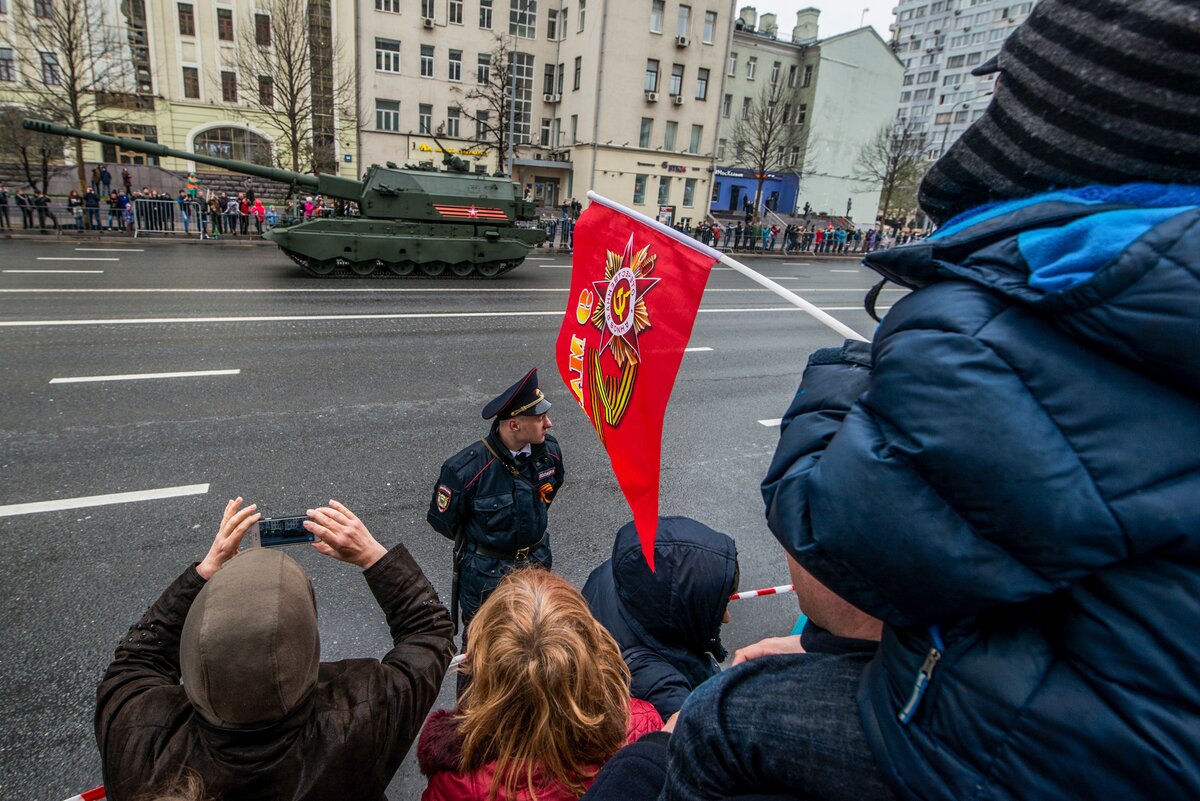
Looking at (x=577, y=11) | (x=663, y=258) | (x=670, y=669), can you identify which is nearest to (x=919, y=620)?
(x=670, y=669)

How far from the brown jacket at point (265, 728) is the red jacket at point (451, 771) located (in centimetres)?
6

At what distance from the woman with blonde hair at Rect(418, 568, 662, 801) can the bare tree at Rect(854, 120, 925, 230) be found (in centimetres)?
4385

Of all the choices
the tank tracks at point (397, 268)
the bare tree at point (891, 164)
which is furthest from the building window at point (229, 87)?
the bare tree at point (891, 164)

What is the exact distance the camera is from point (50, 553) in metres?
4.38

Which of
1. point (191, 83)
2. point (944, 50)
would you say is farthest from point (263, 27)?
point (944, 50)

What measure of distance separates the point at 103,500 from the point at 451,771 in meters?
4.80

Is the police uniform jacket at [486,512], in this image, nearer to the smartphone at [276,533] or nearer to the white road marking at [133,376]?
the smartphone at [276,533]

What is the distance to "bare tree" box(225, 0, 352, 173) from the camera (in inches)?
1058

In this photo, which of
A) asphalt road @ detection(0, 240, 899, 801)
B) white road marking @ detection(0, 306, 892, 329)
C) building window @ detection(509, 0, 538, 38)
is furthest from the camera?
building window @ detection(509, 0, 538, 38)

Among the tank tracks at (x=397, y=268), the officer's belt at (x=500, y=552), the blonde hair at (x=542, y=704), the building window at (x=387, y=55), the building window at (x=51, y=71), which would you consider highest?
the building window at (x=387, y=55)

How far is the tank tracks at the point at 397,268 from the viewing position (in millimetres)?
16516

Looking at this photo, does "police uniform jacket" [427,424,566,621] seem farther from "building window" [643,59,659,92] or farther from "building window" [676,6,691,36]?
"building window" [676,6,691,36]

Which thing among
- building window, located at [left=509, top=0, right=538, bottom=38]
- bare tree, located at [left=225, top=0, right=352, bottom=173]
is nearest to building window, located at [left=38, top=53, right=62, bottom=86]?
bare tree, located at [left=225, top=0, right=352, bottom=173]

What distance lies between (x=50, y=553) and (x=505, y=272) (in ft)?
52.1
